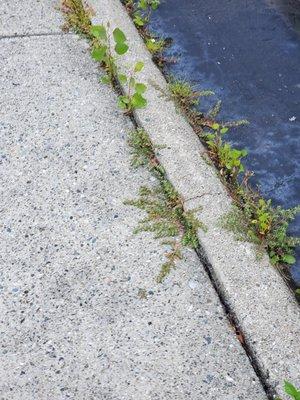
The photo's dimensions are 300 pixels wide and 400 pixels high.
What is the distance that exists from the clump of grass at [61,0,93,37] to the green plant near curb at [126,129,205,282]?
119cm

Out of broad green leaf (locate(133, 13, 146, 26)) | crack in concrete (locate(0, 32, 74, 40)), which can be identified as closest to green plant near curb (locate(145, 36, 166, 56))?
broad green leaf (locate(133, 13, 146, 26))

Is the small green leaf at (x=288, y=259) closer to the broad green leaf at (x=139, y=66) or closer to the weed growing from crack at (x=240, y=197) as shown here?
the weed growing from crack at (x=240, y=197)

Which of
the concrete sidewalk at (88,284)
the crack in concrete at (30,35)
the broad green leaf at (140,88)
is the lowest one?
the concrete sidewalk at (88,284)

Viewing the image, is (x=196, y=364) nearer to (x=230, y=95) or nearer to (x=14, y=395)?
(x=14, y=395)

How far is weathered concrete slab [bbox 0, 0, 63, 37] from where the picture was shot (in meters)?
3.39

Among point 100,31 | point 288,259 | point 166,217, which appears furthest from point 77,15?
point 288,259

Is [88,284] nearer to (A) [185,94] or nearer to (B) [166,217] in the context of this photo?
(B) [166,217]

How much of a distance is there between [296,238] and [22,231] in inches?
44.6

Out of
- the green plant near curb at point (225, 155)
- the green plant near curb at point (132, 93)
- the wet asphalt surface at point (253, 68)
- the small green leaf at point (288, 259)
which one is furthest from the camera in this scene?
the green plant near curb at point (132, 93)

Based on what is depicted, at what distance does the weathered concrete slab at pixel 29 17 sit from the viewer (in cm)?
339

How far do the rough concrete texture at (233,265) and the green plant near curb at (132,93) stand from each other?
0.06 m

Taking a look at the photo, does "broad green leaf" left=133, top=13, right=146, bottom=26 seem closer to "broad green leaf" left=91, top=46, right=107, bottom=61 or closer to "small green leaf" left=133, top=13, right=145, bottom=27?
"small green leaf" left=133, top=13, right=145, bottom=27

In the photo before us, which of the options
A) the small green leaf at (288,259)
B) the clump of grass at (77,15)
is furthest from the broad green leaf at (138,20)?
the small green leaf at (288,259)

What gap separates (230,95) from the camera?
3.00 m
